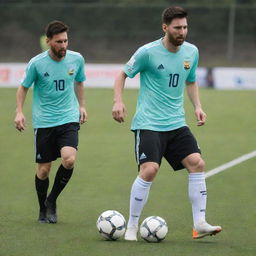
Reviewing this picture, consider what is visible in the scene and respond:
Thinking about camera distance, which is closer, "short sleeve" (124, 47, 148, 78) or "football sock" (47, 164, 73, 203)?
"short sleeve" (124, 47, 148, 78)

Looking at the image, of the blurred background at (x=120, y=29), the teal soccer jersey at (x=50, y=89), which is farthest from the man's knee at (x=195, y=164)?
the blurred background at (x=120, y=29)

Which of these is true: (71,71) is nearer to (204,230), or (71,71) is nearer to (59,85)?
(59,85)

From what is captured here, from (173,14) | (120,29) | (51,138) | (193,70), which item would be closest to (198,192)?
(193,70)

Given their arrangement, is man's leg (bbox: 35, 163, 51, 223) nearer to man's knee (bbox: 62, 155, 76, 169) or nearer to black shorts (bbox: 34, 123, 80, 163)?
A: black shorts (bbox: 34, 123, 80, 163)

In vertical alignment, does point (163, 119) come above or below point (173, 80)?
below

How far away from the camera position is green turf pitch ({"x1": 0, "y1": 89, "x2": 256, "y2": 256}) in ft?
25.6

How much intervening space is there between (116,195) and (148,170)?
340cm

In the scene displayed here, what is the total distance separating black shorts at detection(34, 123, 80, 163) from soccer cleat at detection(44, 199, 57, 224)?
463mm

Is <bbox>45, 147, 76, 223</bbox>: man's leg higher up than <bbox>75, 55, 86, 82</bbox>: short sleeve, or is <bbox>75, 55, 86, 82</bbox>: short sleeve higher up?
<bbox>75, 55, 86, 82</bbox>: short sleeve

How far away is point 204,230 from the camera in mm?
7961

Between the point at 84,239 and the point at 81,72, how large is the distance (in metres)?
2.23

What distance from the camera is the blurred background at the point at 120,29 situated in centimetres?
4066

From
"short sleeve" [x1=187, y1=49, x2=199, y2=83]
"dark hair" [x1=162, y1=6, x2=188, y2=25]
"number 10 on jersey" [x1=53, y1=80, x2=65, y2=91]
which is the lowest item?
"number 10 on jersey" [x1=53, y1=80, x2=65, y2=91]

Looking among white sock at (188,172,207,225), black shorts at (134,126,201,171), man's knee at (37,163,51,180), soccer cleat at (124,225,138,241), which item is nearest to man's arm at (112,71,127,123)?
black shorts at (134,126,201,171)
